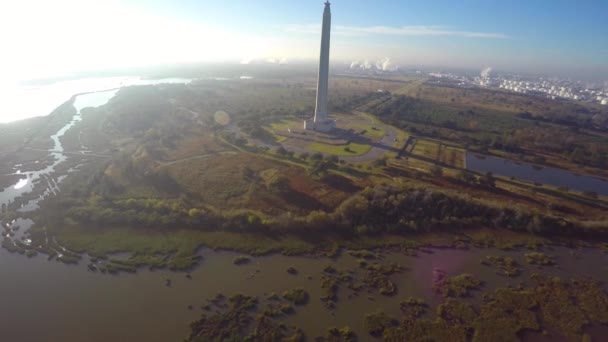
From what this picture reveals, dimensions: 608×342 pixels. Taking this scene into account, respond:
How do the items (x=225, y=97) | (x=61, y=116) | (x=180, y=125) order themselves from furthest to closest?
(x=225, y=97)
(x=61, y=116)
(x=180, y=125)

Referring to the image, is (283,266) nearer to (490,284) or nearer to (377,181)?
(490,284)

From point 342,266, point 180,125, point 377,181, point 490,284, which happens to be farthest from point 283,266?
point 180,125

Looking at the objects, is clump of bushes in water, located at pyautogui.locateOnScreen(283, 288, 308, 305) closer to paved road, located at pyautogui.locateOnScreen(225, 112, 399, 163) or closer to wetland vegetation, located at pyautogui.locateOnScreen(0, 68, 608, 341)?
wetland vegetation, located at pyautogui.locateOnScreen(0, 68, 608, 341)

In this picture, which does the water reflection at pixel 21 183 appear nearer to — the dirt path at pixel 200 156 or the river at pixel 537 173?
the dirt path at pixel 200 156

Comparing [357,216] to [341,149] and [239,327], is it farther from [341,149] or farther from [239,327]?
[341,149]

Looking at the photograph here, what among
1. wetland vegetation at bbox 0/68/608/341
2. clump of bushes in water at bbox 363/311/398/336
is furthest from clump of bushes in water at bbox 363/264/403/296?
clump of bushes in water at bbox 363/311/398/336

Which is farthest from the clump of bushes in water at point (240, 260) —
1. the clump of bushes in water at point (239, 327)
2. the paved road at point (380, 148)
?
the paved road at point (380, 148)

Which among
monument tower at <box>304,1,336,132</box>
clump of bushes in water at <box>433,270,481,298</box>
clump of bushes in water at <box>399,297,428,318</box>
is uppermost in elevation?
monument tower at <box>304,1,336,132</box>
